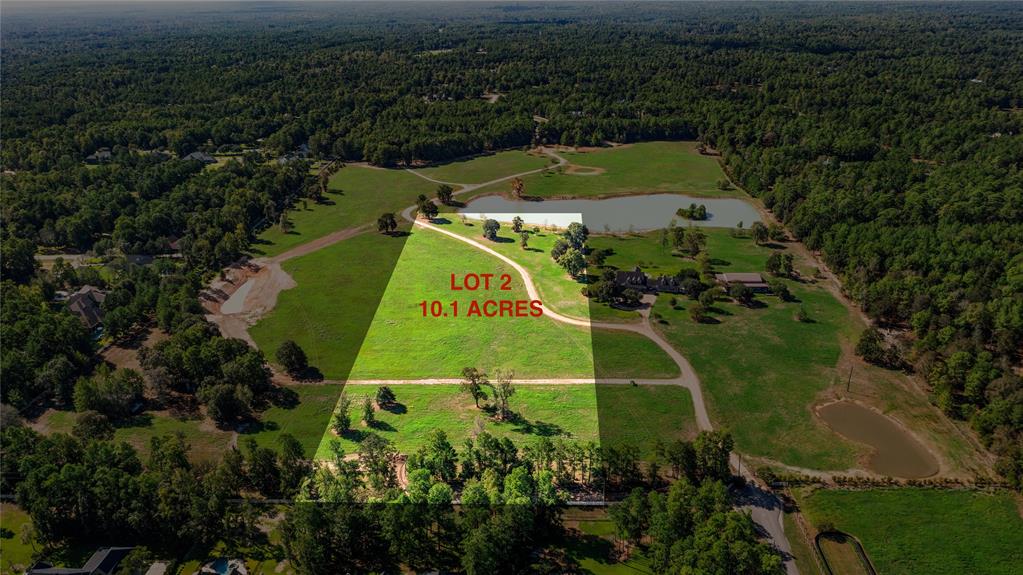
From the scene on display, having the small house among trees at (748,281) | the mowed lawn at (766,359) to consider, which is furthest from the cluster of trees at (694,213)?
the small house among trees at (748,281)

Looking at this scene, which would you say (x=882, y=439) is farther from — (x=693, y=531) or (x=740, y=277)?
(x=740, y=277)

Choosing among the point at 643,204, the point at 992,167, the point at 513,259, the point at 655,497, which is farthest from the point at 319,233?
the point at 992,167

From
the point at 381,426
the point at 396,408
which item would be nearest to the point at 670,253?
the point at 396,408

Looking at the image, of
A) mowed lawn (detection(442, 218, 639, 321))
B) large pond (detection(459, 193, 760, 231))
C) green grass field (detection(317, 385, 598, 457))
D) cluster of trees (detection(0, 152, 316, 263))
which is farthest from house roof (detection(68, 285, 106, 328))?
large pond (detection(459, 193, 760, 231))

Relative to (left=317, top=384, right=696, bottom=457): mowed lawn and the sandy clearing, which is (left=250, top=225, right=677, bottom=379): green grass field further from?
the sandy clearing

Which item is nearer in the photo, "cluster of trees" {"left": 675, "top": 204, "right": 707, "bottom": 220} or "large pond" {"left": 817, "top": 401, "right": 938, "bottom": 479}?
"large pond" {"left": 817, "top": 401, "right": 938, "bottom": 479}
